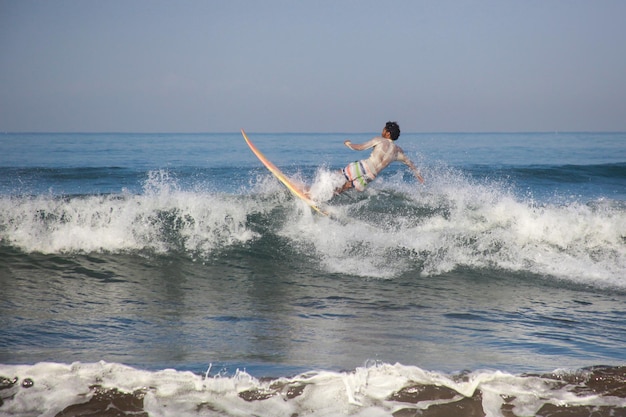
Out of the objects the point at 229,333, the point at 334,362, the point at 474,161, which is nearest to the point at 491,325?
the point at 334,362

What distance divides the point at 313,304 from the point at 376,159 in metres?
3.52

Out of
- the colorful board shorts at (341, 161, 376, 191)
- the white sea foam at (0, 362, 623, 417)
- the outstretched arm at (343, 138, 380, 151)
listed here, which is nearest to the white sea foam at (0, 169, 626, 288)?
the colorful board shorts at (341, 161, 376, 191)

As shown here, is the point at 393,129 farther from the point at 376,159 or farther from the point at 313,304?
the point at 313,304

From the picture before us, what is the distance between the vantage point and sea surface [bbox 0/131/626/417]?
349 centimetres

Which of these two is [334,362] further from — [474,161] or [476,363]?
[474,161]

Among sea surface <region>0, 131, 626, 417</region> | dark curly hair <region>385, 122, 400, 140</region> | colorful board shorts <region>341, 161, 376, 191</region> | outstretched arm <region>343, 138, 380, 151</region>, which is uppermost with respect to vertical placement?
dark curly hair <region>385, 122, 400, 140</region>

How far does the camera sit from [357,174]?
29.7 ft

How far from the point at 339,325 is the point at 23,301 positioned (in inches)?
129

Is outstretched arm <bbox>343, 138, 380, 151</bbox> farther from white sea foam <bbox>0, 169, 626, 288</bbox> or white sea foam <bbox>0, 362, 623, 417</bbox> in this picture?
white sea foam <bbox>0, 362, 623, 417</bbox>

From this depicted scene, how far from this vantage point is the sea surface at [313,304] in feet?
11.4

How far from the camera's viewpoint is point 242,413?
3.30 metres

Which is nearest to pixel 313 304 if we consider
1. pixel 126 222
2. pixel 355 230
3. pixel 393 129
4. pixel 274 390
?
pixel 274 390

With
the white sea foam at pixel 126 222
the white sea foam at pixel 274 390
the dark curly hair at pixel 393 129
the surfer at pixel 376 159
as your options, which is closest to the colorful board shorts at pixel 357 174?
the surfer at pixel 376 159

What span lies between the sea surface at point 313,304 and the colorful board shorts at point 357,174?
37 centimetres
